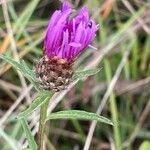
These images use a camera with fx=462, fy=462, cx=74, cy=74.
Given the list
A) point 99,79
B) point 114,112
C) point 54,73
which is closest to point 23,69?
point 54,73

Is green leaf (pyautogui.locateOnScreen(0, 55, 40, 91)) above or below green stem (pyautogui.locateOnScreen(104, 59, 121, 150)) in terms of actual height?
A: above

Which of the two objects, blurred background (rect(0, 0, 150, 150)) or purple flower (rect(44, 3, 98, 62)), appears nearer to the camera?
purple flower (rect(44, 3, 98, 62))

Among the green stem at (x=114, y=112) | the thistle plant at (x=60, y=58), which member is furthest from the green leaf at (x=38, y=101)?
the green stem at (x=114, y=112)

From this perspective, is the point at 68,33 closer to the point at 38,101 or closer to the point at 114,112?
the point at 38,101

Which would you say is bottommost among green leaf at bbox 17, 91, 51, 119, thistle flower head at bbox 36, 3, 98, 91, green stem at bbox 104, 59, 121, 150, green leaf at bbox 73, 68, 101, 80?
green stem at bbox 104, 59, 121, 150

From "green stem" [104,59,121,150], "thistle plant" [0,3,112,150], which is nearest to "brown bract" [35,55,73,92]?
"thistle plant" [0,3,112,150]

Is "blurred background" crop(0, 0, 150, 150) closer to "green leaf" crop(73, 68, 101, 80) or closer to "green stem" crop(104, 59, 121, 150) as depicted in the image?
"green stem" crop(104, 59, 121, 150)

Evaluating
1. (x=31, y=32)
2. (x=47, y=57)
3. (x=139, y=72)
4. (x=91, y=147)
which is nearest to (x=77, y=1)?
(x=31, y=32)
